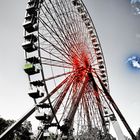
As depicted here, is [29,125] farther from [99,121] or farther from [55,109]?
[55,109]

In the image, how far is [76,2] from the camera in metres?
19.4

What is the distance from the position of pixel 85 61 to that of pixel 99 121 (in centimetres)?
377

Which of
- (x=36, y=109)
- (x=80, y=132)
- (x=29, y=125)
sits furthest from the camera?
(x=29, y=125)

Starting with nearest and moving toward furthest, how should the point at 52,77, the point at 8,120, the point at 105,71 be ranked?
the point at 52,77 < the point at 105,71 < the point at 8,120

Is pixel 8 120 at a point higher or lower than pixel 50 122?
lower

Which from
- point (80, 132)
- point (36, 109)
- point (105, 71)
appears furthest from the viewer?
point (105, 71)

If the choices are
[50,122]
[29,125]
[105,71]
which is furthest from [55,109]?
[29,125]

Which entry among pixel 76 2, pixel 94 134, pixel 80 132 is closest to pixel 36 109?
pixel 80 132

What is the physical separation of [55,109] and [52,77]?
1807 mm

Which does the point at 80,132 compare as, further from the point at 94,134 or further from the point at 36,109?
the point at 36,109

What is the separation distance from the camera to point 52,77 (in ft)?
44.3

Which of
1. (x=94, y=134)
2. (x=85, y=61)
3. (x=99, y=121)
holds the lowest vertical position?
(x=94, y=134)

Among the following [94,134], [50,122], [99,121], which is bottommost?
[94,134]

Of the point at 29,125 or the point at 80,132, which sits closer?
the point at 80,132
